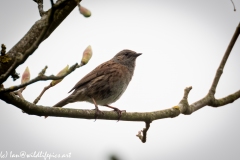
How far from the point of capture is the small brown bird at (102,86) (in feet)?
20.2

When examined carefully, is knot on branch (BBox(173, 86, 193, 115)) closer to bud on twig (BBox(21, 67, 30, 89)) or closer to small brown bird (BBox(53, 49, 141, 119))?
bud on twig (BBox(21, 67, 30, 89))

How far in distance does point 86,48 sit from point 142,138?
5.37ft

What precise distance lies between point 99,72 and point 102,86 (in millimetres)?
541

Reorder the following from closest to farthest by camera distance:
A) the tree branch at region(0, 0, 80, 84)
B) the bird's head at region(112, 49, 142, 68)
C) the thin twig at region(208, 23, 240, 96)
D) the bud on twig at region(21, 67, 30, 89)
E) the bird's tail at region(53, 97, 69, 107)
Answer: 1. the tree branch at region(0, 0, 80, 84)
2. the bud on twig at region(21, 67, 30, 89)
3. the thin twig at region(208, 23, 240, 96)
4. the bird's tail at region(53, 97, 69, 107)
5. the bird's head at region(112, 49, 142, 68)

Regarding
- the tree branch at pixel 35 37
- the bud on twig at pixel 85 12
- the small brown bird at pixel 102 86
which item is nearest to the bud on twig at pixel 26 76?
the tree branch at pixel 35 37

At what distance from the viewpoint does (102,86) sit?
6250 mm

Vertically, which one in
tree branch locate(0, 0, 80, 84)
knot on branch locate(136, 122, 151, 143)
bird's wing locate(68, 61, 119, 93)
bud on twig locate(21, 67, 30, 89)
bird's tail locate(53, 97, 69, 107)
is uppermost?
tree branch locate(0, 0, 80, 84)

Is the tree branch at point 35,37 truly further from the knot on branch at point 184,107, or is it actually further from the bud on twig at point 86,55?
the knot on branch at point 184,107

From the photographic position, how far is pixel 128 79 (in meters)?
6.82

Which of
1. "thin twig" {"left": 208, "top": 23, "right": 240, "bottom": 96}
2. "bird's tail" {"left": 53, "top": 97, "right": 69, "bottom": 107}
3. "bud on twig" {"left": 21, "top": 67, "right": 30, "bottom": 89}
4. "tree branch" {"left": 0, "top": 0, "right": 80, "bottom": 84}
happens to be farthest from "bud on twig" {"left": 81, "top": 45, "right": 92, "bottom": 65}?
"bird's tail" {"left": 53, "top": 97, "right": 69, "bottom": 107}

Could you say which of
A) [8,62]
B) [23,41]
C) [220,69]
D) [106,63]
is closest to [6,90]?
[8,62]

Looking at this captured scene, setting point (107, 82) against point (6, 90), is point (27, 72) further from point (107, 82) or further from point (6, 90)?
point (107, 82)

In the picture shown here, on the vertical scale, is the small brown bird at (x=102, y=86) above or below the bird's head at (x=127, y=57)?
below

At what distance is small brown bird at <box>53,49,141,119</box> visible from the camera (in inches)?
242
